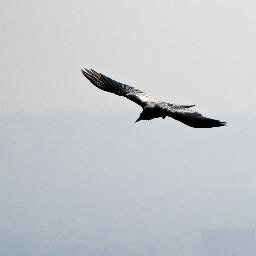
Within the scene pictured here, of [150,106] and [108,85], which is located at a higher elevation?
[108,85]

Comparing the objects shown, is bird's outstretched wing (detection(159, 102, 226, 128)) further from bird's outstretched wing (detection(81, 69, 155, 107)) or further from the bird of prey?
bird's outstretched wing (detection(81, 69, 155, 107))

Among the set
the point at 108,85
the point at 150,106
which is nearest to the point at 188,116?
the point at 150,106

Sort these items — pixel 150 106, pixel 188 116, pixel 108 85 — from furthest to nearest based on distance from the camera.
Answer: pixel 108 85
pixel 150 106
pixel 188 116

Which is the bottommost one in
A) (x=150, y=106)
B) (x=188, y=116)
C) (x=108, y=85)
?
(x=188, y=116)

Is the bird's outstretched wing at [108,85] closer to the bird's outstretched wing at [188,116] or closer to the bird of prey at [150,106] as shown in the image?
the bird of prey at [150,106]

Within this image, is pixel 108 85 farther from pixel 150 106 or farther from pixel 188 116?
pixel 188 116

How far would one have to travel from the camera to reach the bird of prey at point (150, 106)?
155ft

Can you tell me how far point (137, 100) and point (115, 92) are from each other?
3.08m

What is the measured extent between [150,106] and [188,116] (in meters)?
4.99

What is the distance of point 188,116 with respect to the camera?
48.7m

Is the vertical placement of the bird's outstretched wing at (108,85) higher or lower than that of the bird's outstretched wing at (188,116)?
higher

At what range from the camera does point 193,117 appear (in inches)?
1895

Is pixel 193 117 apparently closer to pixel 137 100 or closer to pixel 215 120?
pixel 215 120

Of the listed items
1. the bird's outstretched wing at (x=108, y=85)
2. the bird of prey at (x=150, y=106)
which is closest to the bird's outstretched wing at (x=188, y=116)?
the bird of prey at (x=150, y=106)
